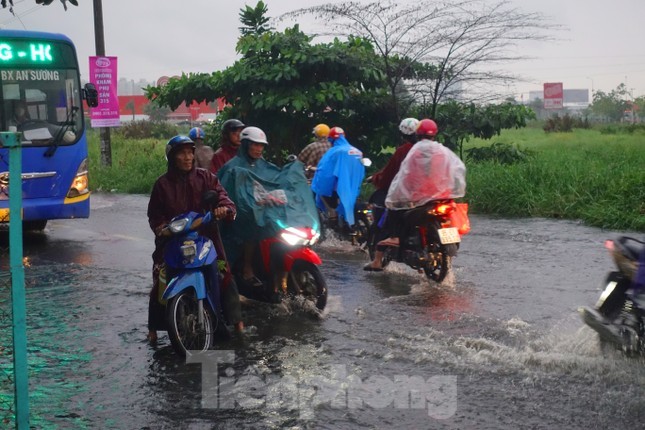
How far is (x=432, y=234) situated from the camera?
368 inches

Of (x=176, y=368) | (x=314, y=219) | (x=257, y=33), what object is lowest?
(x=176, y=368)

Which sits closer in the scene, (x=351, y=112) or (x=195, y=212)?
(x=195, y=212)

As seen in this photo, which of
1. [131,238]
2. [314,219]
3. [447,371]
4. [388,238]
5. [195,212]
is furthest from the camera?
[131,238]

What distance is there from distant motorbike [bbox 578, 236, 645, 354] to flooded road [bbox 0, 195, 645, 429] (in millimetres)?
151

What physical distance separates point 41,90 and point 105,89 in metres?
9.26

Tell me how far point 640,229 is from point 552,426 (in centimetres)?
858

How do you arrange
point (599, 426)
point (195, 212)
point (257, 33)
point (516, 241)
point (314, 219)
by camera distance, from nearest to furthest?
point (599, 426) → point (195, 212) → point (314, 219) → point (516, 241) → point (257, 33)

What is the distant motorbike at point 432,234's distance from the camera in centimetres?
925

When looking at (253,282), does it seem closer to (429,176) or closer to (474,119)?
(429,176)

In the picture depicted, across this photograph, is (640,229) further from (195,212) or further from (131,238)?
(195,212)

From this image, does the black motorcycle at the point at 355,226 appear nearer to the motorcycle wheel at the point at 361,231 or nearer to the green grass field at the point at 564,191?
the motorcycle wheel at the point at 361,231

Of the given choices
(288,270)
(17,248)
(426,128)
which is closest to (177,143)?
(288,270)

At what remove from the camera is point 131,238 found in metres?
13.3

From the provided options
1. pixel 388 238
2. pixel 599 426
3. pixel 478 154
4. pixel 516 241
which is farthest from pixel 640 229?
pixel 599 426
